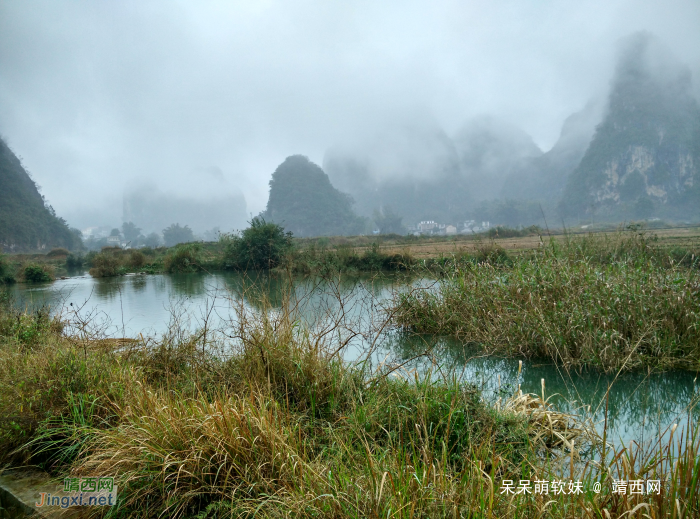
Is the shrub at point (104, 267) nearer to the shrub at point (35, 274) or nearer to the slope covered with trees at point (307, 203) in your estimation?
the shrub at point (35, 274)

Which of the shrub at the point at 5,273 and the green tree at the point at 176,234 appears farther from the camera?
the green tree at the point at 176,234

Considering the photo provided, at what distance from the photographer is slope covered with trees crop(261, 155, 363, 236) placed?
6912cm

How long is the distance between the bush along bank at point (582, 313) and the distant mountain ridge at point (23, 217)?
1541 inches

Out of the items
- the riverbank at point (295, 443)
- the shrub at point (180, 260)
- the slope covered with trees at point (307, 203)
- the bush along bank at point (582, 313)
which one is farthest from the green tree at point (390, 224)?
the riverbank at point (295, 443)

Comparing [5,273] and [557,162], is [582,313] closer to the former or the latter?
[5,273]

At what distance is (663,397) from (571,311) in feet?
3.92

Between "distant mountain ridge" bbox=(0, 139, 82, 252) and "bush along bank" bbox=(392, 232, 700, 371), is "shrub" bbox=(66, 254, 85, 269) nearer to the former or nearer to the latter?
"distant mountain ridge" bbox=(0, 139, 82, 252)

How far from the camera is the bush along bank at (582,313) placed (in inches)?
164

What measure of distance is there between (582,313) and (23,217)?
4538 centimetres

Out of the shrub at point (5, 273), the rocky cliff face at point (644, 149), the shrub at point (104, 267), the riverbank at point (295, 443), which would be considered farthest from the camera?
the rocky cliff face at point (644, 149)

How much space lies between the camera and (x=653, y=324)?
409 centimetres

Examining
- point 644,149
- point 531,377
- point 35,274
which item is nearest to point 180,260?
point 35,274

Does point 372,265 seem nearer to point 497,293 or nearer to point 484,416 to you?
point 497,293

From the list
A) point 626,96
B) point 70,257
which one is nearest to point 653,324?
point 70,257
